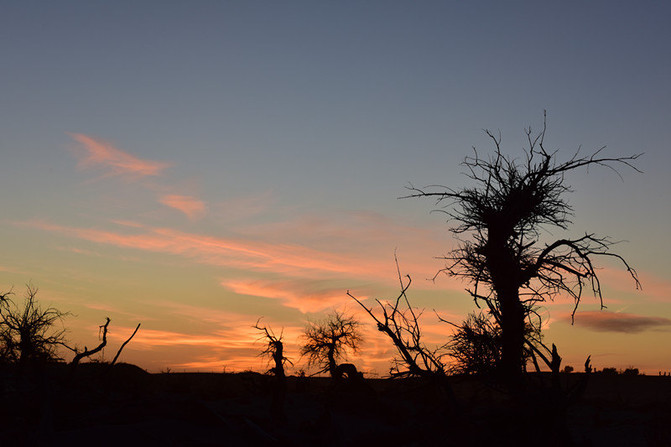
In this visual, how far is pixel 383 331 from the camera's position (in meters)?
10.7

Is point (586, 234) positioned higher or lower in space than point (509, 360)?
higher

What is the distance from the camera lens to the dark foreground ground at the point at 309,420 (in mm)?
11367

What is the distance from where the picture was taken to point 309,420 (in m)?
18.8

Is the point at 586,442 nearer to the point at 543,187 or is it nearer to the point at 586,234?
the point at 586,234

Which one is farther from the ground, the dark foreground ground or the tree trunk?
the tree trunk

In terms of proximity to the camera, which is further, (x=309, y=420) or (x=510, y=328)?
(x=510, y=328)

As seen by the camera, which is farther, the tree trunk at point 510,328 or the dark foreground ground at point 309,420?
the tree trunk at point 510,328

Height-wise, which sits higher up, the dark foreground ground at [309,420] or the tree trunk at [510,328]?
the tree trunk at [510,328]

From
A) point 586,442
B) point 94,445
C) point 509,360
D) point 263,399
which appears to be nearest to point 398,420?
point 509,360

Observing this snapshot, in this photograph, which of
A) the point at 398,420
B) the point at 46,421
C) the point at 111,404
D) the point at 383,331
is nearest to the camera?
the point at 383,331

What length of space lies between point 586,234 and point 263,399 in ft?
47.3

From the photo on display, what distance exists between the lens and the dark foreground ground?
1137 centimetres

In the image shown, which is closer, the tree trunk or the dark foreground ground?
the dark foreground ground

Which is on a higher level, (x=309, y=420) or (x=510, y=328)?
(x=510, y=328)
